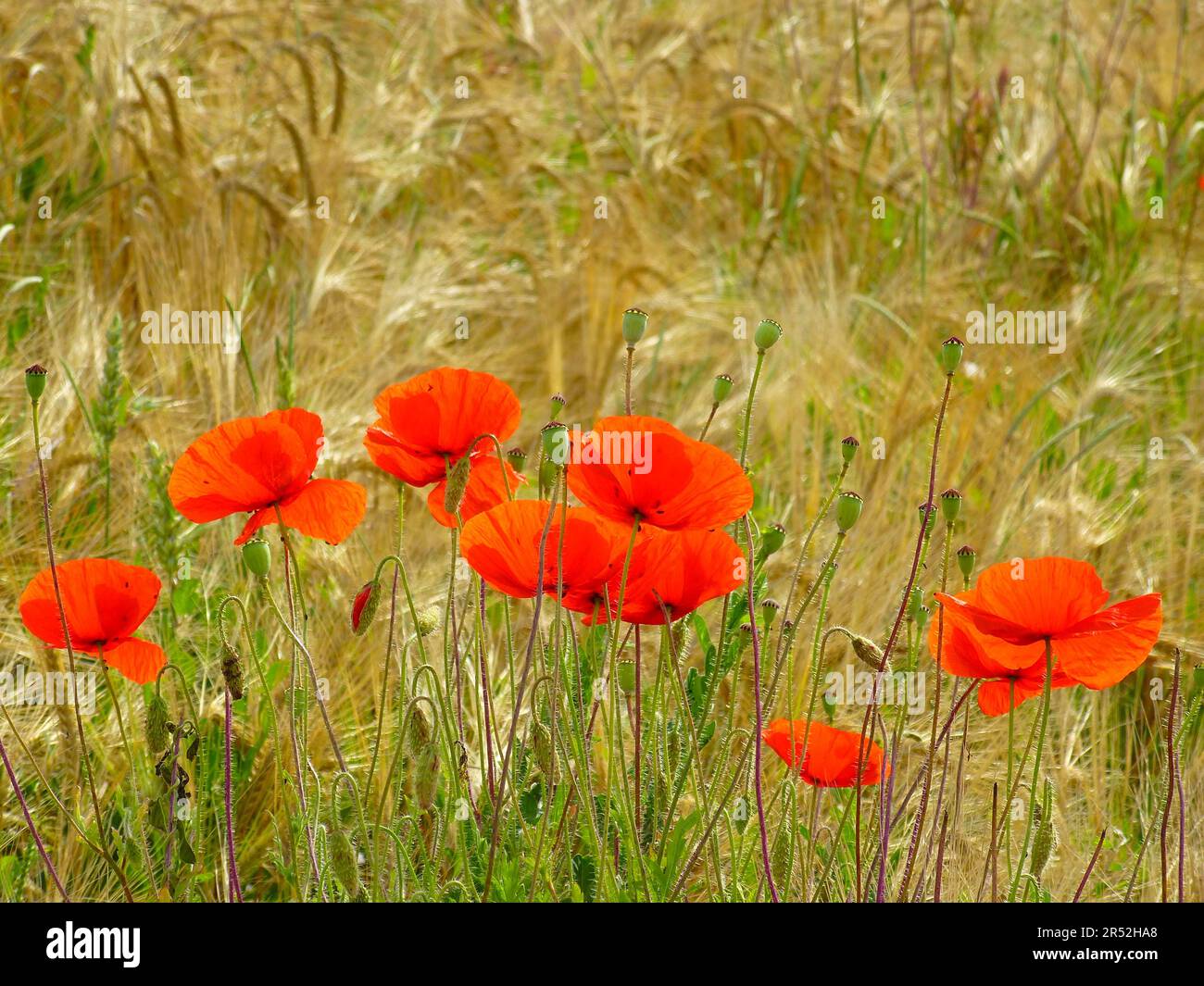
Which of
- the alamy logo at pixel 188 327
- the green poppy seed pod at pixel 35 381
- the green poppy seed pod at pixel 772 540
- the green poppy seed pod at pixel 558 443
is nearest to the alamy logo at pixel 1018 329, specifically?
the alamy logo at pixel 188 327

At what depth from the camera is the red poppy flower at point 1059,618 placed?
1014 mm

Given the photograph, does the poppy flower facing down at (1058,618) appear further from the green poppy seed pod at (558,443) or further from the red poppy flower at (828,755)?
the green poppy seed pod at (558,443)

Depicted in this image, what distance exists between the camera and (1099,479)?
2273 mm

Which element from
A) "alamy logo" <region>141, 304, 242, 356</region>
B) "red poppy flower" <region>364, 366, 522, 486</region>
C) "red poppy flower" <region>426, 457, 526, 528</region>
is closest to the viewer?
"red poppy flower" <region>364, 366, 522, 486</region>

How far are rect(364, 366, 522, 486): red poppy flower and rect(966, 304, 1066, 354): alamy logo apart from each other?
5.22 feet

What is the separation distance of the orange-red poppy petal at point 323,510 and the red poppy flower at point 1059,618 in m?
0.47

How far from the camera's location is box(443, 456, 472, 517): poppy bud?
3.44ft

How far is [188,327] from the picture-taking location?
7.16 ft

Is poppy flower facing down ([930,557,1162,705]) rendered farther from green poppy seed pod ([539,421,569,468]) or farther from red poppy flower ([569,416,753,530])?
green poppy seed pod ([539,421,569,468])
